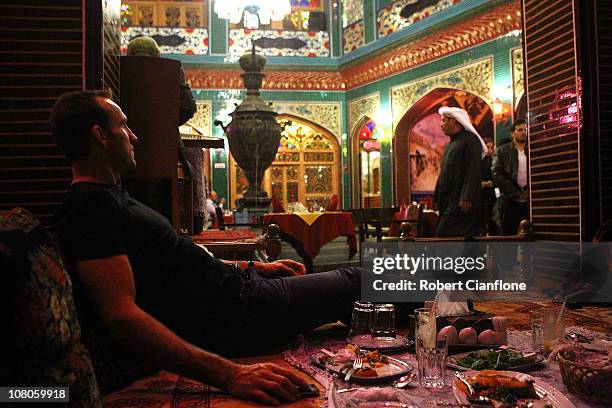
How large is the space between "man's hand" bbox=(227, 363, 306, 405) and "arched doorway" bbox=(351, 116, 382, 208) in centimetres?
1059

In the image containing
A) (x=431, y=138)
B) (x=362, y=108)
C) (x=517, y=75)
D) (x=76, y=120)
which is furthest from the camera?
(x=431, y=138)

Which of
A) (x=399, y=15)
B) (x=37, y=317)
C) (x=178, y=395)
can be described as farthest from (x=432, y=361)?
(x=399, y=15)

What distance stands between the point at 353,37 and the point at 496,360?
10.9m

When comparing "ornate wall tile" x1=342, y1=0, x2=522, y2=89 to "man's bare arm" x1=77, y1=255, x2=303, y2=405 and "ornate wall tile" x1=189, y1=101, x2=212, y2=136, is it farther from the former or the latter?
"man's bare arm" x1=77, y1=255, x2=303, y2=405

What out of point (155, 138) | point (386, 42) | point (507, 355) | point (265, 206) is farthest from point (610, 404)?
point (386, 42)

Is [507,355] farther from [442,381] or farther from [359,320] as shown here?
[359,320]

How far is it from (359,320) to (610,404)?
813mm

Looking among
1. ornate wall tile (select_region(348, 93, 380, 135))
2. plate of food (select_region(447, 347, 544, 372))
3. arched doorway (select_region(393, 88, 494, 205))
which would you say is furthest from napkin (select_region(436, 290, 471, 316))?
ornate wall tile (select_region(348, 93, 380, 135))

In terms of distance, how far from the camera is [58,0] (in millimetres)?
2686

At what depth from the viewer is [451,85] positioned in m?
9.66

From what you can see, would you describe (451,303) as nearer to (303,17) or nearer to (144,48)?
(144,48)

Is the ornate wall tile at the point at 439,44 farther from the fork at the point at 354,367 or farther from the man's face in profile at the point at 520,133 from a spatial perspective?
the fork at the point at 354,367

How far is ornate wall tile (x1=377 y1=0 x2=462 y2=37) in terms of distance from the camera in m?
9.71

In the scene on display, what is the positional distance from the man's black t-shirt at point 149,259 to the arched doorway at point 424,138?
8.64 meters
